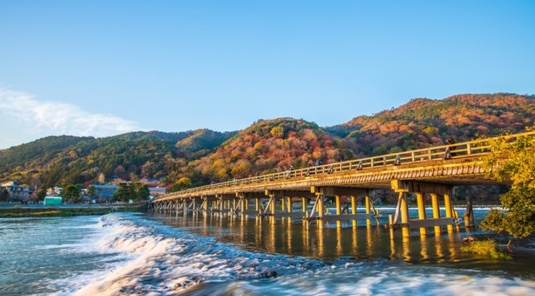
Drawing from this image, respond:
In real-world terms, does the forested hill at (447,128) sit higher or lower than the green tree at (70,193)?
higher

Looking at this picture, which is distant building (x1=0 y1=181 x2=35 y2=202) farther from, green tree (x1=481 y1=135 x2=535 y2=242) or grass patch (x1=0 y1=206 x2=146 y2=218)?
green tree (x1=481 y1=135 x2=535 y2=242)

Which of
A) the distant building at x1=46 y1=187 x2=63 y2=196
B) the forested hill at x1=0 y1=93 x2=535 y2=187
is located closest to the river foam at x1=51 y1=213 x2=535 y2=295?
the forested hill at x1=0 y1=93 x2=535 y2=187

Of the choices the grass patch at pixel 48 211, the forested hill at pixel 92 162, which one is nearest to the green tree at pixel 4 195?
the forested hill at pixel 92 162

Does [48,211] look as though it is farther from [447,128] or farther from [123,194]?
[447,128]

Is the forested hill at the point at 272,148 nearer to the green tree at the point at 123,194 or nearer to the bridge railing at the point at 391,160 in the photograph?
the green tree at the point at 123,194

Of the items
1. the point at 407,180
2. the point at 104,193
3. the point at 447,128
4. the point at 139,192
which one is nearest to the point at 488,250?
the point at 407,180

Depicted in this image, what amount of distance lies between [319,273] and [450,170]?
9.54m

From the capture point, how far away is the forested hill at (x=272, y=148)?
317 ft

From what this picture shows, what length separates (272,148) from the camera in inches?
4281

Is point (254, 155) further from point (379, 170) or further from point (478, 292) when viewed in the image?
point (478, 292)

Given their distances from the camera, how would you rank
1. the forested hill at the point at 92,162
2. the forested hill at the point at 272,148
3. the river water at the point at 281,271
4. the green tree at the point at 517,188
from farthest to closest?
the forested hill at the point at 92,162 < the forested hill at the point at 272,148 < the green tree at the point at 517,188 < the river water at the point at 281,271

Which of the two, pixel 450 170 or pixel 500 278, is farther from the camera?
pixel 450 170

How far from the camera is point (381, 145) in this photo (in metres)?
96.3

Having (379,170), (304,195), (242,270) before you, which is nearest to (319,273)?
(242,270)
